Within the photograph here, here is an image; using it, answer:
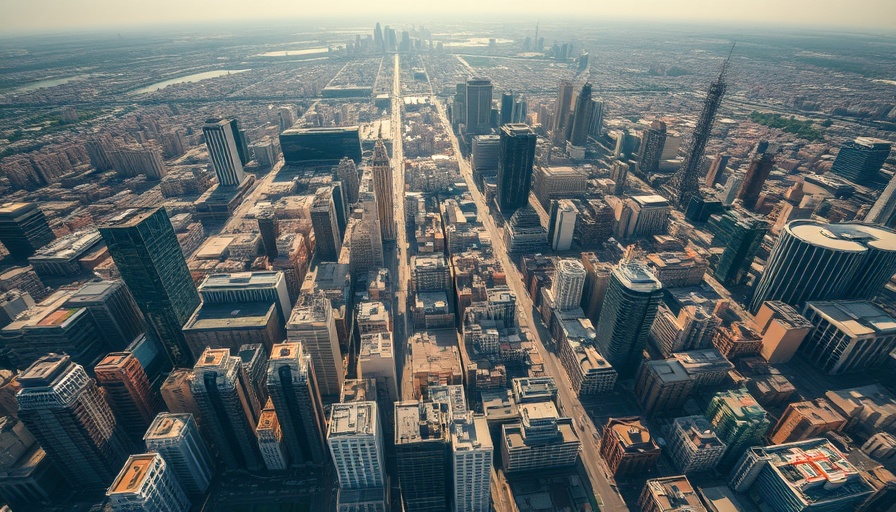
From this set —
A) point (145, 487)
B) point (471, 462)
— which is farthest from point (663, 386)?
point (145, 487)

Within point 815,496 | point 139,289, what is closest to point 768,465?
point 815,496

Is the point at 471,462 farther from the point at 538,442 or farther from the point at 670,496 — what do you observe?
the point at 670,496

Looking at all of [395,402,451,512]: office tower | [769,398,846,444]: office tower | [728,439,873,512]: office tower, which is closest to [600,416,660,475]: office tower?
[728,439,873,512]: office tower

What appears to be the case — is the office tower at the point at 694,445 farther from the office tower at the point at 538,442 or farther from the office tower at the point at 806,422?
the office tower at the point at 538,442

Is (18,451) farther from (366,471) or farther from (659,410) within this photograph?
(659,410)

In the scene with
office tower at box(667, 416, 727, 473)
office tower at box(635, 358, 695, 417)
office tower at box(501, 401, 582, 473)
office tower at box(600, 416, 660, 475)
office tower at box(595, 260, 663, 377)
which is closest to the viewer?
office tower at box(667, 416, 727, 473)

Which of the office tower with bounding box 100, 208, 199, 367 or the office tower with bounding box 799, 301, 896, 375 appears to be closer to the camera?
the office tower with bounding box 100, 208, 199, 367

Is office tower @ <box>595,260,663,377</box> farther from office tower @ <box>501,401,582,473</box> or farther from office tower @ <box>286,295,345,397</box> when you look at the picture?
office tower @ <box>286,295,345,397</box>
